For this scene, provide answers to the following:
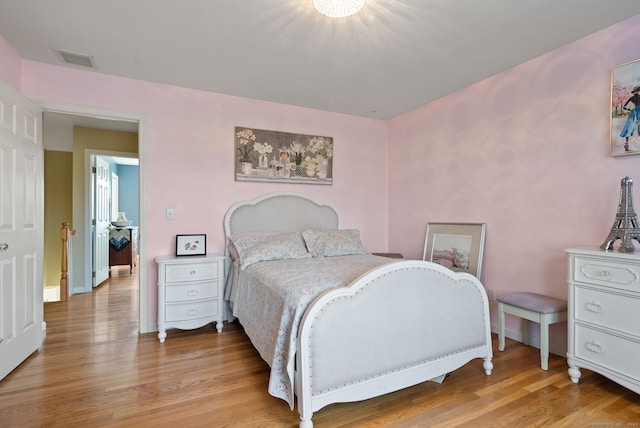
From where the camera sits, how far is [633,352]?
6.06ft

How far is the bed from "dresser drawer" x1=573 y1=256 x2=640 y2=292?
0.64 meters

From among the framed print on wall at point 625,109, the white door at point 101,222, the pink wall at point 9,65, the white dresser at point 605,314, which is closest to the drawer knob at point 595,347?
the white dresser at point 605,314

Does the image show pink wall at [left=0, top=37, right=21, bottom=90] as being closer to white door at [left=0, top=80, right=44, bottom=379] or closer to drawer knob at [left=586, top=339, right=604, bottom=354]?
white door at [left=0, top=80, right=44, bottom=379]

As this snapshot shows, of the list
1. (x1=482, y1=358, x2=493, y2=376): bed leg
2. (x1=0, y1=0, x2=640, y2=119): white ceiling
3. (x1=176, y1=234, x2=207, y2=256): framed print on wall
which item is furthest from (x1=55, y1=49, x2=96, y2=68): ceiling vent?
(x1=482, y1=358, x2=493, y2=376): bed leg

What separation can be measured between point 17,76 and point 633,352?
15.9ft

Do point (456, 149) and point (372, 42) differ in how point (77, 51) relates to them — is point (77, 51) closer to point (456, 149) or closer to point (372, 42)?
point (372, 42)

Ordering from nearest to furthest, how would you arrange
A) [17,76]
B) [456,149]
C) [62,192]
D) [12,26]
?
1. [12,26]
2. [17,76]
3. [456,149]
4. [62,192]

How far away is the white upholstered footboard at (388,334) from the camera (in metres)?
1.64

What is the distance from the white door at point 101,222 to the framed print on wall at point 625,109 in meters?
6.02

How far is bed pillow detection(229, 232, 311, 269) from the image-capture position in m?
2.96

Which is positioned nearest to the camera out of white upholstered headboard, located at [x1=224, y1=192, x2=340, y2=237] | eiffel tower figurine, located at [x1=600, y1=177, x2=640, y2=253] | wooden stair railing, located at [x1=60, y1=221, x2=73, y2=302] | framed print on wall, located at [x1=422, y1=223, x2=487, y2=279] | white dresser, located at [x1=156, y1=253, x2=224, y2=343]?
eiffel tower figurine, located at [x1=600, y1=177, x2=640, y2=253]

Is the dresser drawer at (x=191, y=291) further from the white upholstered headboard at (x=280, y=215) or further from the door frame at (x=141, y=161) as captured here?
the white upholstered headboard at (x=280, y=215)

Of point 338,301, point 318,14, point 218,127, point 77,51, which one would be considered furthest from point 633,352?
point 77,51

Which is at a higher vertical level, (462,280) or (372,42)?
(372,42)
